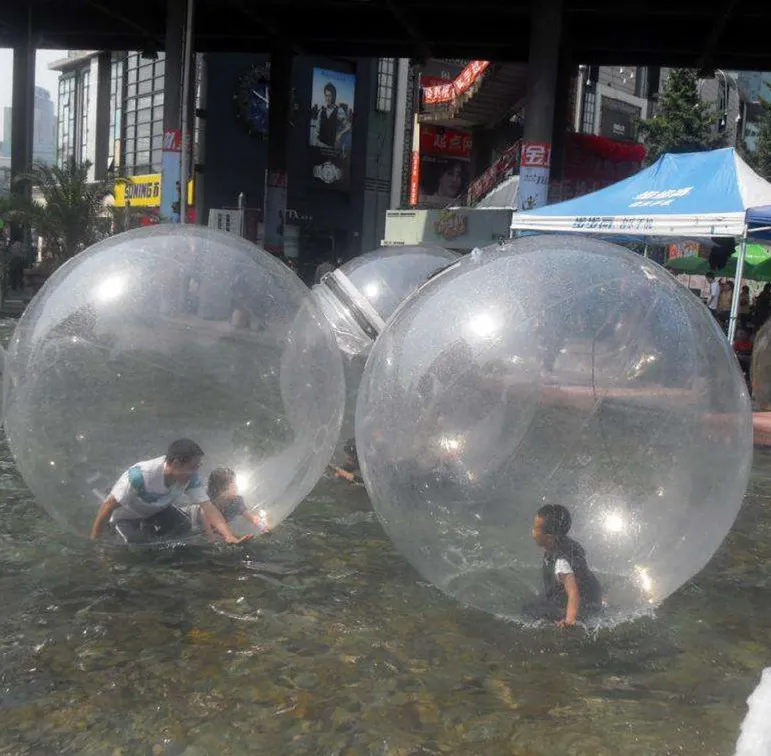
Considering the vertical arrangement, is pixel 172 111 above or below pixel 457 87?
below

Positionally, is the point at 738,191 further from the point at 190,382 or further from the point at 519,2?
the point at 519,2

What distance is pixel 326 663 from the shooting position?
11.9ft

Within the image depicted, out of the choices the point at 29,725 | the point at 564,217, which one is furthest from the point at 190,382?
the point at 564,217

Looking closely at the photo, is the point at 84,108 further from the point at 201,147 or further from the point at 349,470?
the point at 349,470

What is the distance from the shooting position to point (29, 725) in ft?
9.89

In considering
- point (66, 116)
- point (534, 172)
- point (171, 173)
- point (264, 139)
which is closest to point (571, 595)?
point (534, 172)

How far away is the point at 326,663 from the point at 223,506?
1.20m

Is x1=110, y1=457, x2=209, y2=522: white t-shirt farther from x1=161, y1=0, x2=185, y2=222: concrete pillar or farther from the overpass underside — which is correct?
the overpass underside

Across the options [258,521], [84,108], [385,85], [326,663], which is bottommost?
[326,663]

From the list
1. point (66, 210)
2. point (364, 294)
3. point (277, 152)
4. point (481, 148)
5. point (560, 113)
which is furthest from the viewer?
point (481, 148)

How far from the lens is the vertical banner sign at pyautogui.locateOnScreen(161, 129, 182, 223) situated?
57.4 ft

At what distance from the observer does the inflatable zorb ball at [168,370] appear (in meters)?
4.06

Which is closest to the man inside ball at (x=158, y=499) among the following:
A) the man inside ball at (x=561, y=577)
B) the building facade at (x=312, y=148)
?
the man inside ball at (x=561, y=577)

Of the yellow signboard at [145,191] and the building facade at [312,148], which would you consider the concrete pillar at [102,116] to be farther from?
the building facade at [312,148]
